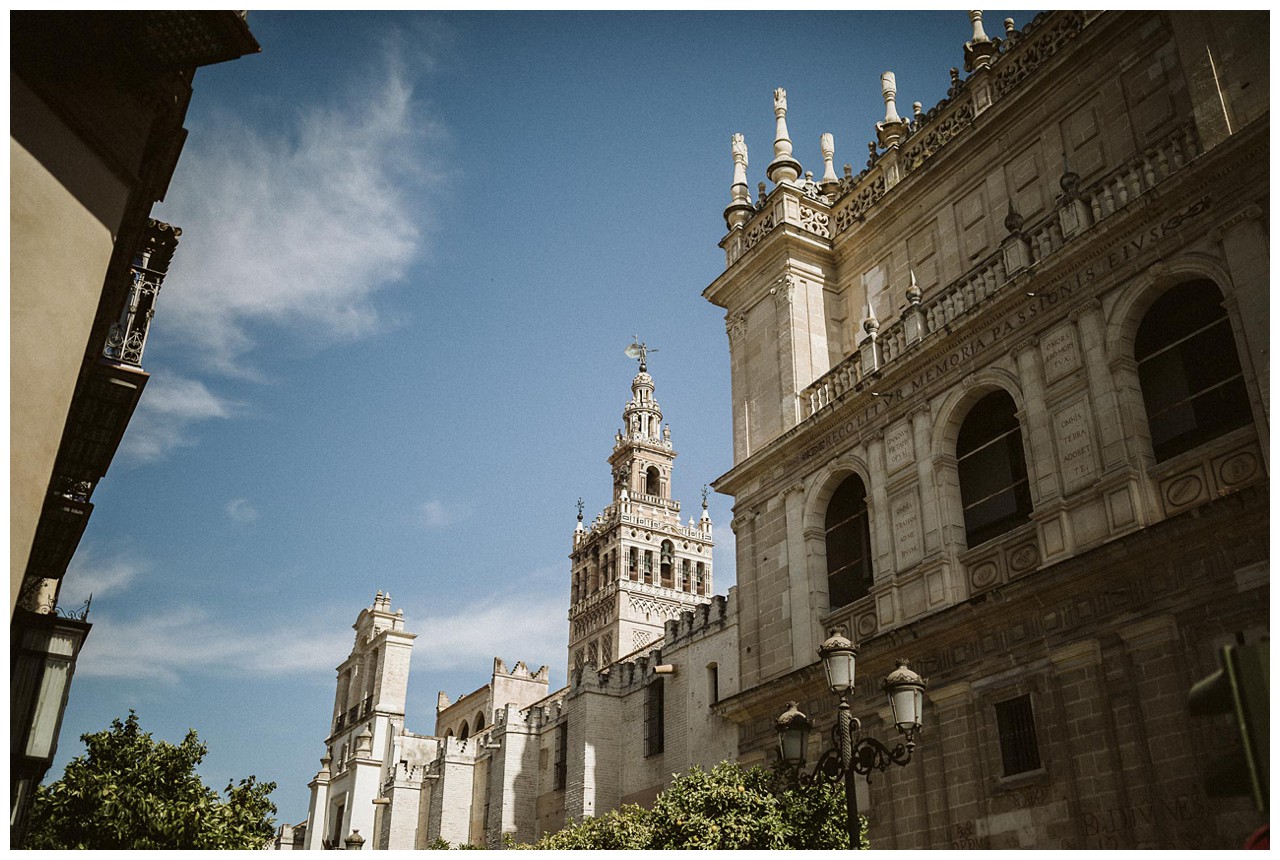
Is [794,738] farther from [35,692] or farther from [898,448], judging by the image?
[35,692]

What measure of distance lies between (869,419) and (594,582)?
194ft

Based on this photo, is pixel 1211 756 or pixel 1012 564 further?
pixel 1012 564

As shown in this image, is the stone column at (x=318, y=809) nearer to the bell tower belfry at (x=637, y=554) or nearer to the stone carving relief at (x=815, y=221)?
the bell tower belfry at (x=637, y=554)

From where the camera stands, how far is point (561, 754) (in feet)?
105

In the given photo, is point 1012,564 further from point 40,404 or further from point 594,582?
point 594,582

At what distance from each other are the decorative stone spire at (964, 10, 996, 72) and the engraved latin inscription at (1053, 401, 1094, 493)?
24.1 ft

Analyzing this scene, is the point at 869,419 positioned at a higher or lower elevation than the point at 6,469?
higher

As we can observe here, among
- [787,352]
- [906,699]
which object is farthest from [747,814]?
[787,352]

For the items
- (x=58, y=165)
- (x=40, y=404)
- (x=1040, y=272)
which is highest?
(x=1040, y=272)

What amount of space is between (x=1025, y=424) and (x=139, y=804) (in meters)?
14.0

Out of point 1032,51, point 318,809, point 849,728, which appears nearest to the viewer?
point 849,728

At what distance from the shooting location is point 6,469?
7254 millimetres

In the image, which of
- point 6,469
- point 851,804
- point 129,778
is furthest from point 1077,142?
point 129,778

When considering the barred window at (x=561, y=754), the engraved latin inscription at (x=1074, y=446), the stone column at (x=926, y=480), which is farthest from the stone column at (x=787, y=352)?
the barred window at (x=561, y=754)
